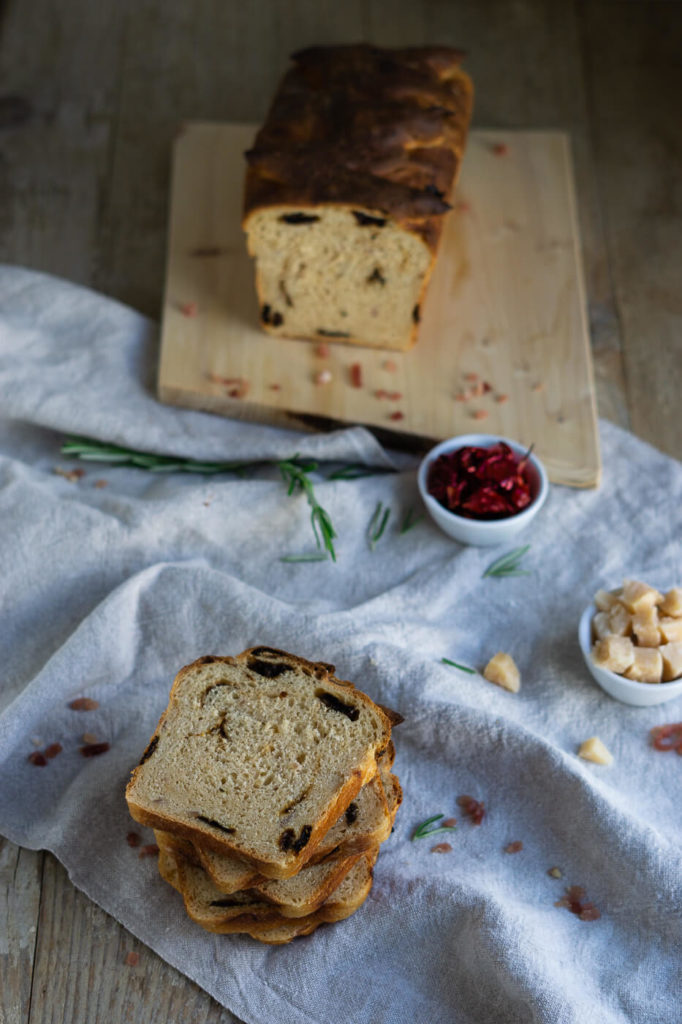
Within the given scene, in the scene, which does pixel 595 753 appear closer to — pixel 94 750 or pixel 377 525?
pixel 377 525

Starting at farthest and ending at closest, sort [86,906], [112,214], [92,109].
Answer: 1. [92,109]
2. [112,214]
3. [86,906]

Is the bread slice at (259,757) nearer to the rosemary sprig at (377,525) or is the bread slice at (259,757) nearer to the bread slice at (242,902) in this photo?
the bread slice at (242,902)

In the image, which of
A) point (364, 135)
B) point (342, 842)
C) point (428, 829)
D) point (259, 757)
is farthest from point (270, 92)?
point (342, 842)

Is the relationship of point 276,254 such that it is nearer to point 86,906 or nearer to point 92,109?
point 92,109

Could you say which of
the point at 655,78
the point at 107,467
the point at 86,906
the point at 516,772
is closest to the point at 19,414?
the point at 107,467

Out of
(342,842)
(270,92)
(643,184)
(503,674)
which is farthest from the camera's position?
(270,92)
